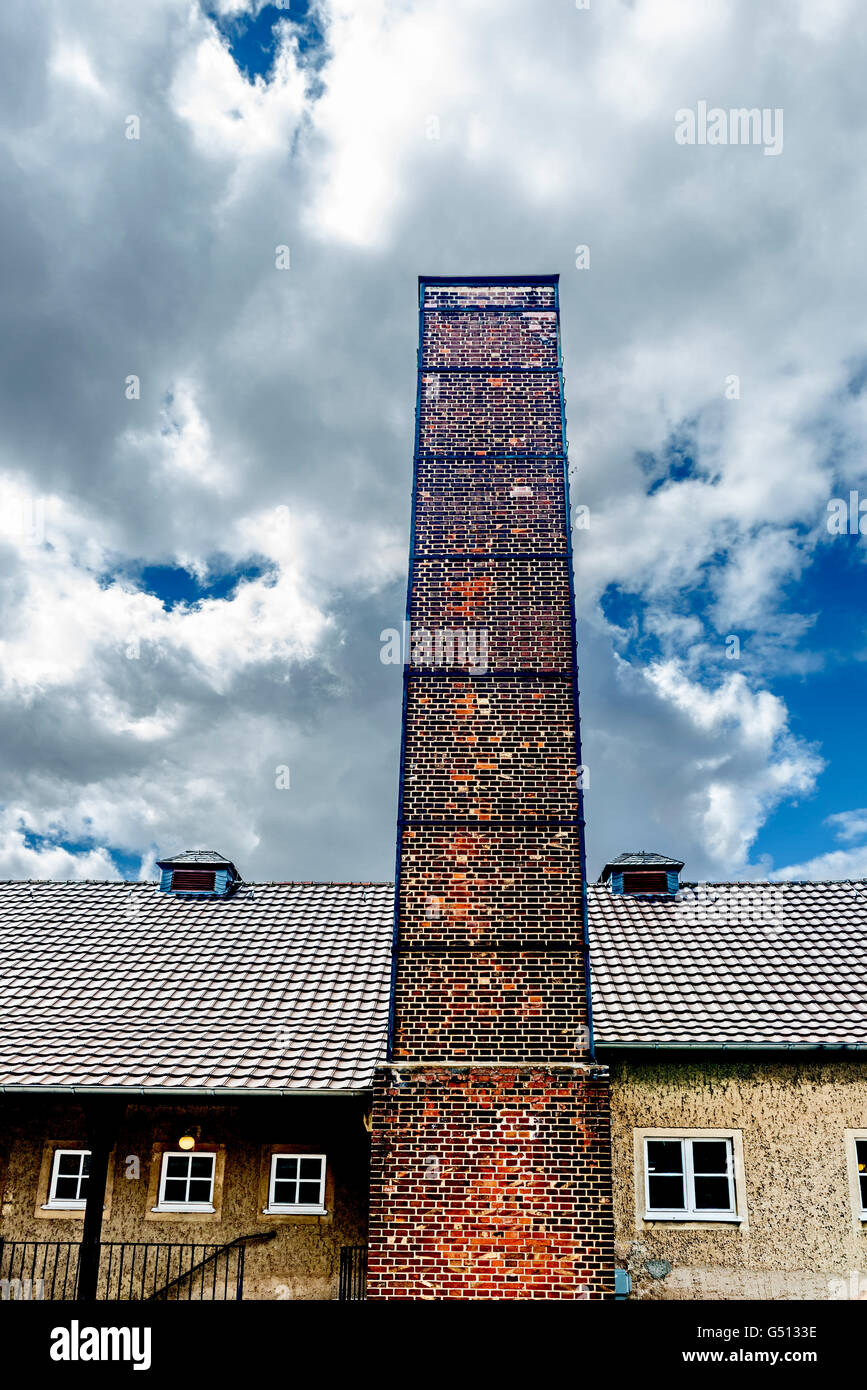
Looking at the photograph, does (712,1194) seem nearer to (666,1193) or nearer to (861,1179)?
(666,1193)

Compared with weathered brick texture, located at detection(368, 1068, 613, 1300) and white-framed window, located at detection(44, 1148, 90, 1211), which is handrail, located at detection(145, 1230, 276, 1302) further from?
weathered brick texture, located at detection(368, 1068, 613, 1300)

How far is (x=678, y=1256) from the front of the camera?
9.27 metres

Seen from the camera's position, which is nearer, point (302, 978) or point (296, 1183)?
point (296, 1183)

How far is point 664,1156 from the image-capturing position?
32.0 feet

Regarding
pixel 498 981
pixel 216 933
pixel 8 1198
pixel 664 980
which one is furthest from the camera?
pixel 216 933

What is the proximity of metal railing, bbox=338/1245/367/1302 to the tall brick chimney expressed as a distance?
2126 millimetres

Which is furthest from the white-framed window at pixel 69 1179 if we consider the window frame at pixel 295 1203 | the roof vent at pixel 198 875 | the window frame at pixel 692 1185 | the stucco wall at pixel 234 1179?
the window frame at pixel 692 1185

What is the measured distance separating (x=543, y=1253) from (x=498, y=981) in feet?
6.89

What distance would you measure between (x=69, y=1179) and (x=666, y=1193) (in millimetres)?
6465

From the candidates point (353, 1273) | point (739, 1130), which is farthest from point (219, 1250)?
point (739, 1130)

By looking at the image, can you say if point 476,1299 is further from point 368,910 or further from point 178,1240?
point 368,910

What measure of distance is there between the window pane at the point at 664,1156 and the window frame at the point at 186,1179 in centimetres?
464

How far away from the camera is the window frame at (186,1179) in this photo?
9664mm

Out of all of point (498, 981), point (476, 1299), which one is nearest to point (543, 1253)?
point (476, 1299)
